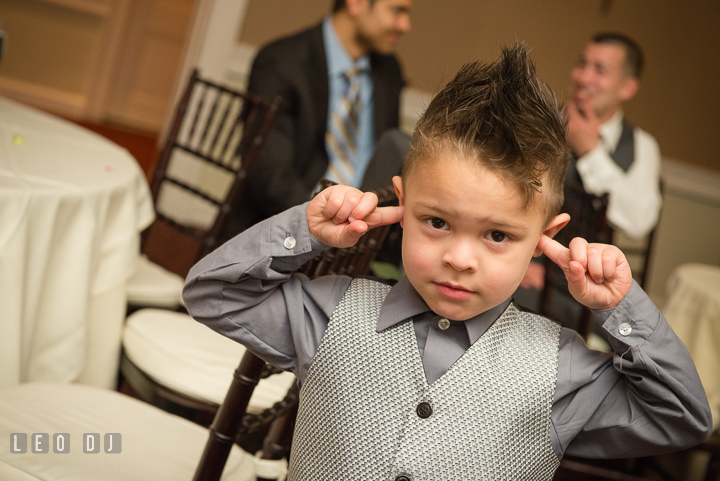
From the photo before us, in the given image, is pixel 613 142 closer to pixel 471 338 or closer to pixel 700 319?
Answer: pixel 700 319

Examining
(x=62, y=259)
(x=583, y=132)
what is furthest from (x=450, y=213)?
(x=583, y=132)

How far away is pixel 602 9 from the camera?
4090mm

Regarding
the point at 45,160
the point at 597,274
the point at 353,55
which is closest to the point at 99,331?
the point at 45,160

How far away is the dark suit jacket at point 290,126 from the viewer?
2.46 metres

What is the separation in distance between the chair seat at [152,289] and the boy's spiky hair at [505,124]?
124 cm

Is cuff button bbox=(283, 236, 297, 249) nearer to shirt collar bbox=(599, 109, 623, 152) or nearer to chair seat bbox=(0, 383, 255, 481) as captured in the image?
chair seat bbox=(0, 383, 255, 481)

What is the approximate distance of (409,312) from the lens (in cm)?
83

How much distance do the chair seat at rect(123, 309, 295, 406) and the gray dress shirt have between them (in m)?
0.54

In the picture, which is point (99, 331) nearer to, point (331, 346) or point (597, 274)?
point (331, 346)

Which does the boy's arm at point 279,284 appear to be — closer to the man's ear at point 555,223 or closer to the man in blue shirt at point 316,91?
the man's ear at point 555,223

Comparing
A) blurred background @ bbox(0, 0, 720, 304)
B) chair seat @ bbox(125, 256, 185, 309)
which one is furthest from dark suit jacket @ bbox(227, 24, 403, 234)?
blurred background @ bbox(0, 0, 720, 304)

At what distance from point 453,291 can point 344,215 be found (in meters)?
0.15

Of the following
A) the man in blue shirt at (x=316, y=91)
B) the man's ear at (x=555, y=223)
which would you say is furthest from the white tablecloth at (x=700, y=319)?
the man's ear at (x=555, y=223)

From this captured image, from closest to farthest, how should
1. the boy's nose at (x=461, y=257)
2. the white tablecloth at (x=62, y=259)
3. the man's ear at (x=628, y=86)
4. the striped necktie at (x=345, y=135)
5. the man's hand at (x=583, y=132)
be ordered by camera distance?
the boy's nose at (x=461, y=257)
the white tablecloth at (x=62, y=259)
the striped necktie at (x=345, y=135)
the man's hand at (x=583, y=132)
the man's ear at (x=628, y=86)
